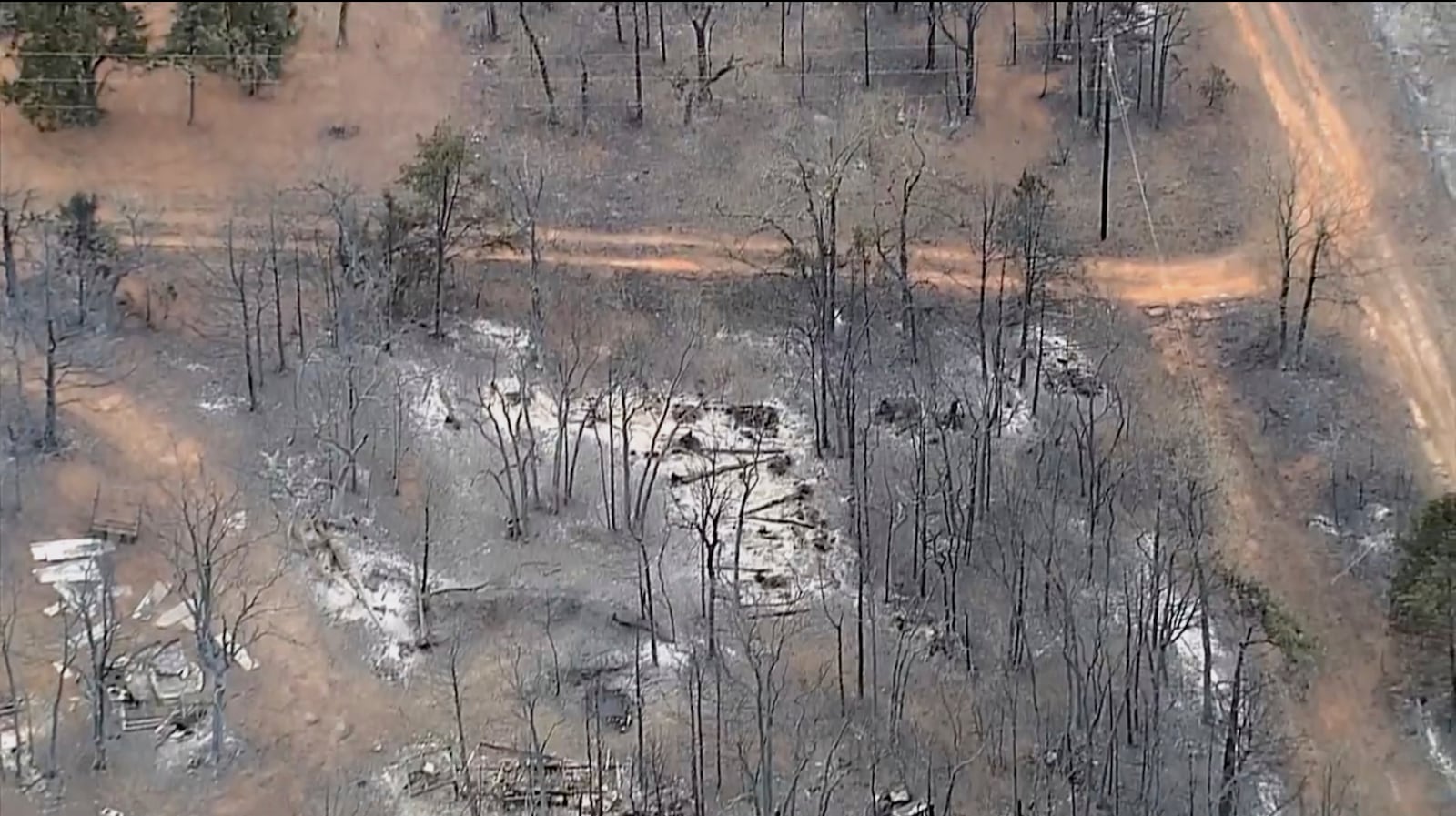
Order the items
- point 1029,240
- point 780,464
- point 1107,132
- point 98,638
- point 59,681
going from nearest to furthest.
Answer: point 59,681, point 98,638, point 780,464, point 1029,240, point 1107,132

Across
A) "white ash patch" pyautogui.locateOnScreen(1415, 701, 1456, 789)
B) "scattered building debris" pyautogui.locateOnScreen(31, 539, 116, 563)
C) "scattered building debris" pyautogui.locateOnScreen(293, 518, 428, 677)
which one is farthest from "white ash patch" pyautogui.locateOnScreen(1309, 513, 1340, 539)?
"scattered building debris" pyautogui.locateOnScreen(31, 539, 116, 563)

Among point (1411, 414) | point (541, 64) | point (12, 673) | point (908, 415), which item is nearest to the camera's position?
point (12, 673)

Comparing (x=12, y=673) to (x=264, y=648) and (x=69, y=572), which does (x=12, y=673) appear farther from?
(x=264, y=648)

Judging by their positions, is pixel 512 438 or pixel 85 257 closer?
pixel 512 438

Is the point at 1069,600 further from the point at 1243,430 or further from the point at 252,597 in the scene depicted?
the point at 252,597

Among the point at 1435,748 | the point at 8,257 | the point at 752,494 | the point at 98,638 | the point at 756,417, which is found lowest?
the point at 1435,748

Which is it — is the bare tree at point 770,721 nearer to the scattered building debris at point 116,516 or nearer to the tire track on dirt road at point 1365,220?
the scattered building debris at point 116,516

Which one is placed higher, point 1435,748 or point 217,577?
point 217,577

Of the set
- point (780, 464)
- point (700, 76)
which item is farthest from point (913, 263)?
point (700, 76)
